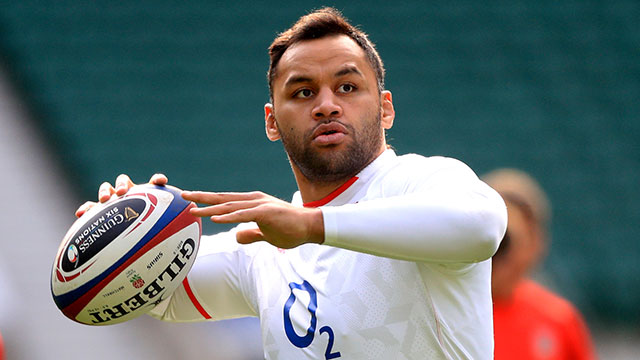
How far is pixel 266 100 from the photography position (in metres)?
9.75

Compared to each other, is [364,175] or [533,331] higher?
[364,175]

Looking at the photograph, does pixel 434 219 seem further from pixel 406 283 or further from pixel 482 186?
pixel 406 283

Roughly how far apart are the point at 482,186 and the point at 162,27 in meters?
8.66

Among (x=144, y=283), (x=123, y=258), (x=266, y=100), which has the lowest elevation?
(x=266, y=100)

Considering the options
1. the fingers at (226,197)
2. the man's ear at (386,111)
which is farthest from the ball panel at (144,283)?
the man's ear at (386,111)

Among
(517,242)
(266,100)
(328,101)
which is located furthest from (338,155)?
(266,100)

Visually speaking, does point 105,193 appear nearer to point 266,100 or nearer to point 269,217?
point 269,217

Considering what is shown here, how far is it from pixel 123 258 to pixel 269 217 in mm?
792

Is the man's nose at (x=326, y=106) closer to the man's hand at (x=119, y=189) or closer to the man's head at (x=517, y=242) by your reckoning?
the man's hand at (x=119, y=189)

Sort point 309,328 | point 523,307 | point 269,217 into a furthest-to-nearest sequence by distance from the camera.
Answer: point 523,307, point 309,328, point 269,217

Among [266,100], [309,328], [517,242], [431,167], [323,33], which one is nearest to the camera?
[431,167]

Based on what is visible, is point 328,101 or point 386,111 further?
point 386,111

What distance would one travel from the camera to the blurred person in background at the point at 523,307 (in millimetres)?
3965

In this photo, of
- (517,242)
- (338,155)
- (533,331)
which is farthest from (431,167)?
(533,331)
